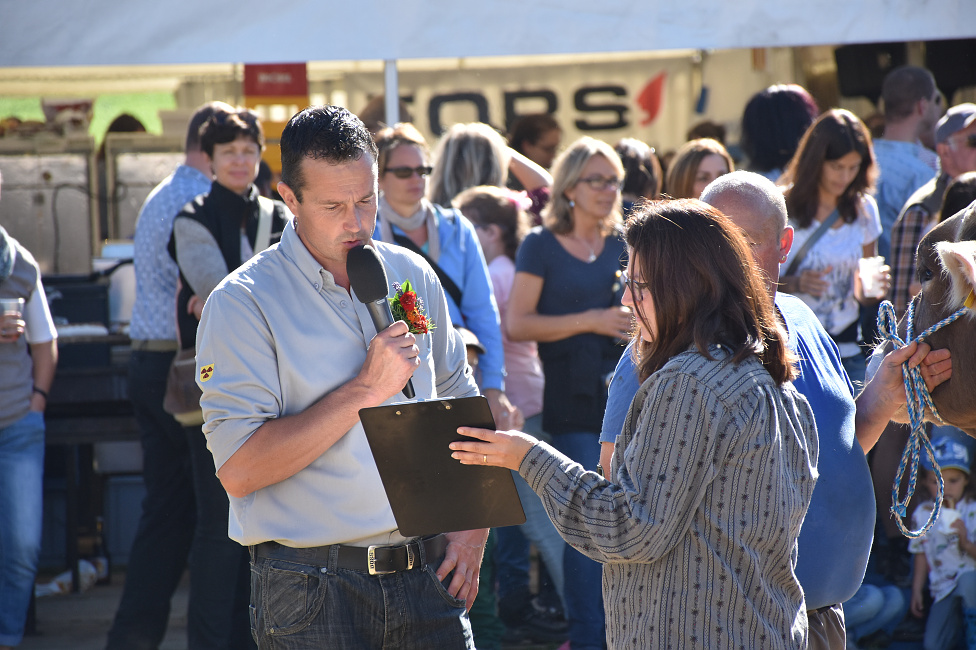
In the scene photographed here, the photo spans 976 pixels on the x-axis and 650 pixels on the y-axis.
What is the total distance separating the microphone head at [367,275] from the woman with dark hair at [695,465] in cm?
42

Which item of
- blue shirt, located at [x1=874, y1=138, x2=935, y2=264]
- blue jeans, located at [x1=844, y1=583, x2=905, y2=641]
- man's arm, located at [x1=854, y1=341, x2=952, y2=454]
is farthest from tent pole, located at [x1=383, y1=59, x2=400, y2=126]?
man's arm, located at [x1=854, y1=341, x2=952, y2=454]

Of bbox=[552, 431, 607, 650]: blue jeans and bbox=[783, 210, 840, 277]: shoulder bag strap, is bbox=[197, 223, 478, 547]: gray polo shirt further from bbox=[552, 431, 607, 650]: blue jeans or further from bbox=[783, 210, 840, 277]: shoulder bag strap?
bbox=[783, 210, 840, 277]: shoulder bag strap

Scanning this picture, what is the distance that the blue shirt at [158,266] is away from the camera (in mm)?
4727

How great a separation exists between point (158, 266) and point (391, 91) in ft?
5.66

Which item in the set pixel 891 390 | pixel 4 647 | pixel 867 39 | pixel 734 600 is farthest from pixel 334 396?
pixel 867 39

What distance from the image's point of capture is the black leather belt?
2.37 meters

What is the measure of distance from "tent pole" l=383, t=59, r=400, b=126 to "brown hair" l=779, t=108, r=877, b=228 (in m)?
2.17

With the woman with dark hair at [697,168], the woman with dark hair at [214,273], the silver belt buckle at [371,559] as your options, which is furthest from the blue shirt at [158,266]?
the silver belt buckle at [371,559]

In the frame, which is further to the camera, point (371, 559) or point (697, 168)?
point (697, 168)

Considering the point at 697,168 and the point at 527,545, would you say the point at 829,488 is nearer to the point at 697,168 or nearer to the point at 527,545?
the point at 697,168

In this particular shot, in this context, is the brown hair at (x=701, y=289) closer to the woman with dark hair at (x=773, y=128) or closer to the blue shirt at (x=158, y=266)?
the blue shirt at (x=158, y=266)

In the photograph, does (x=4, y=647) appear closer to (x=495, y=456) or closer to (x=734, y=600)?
(x=495, y=456)

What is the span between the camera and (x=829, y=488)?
8.27ft

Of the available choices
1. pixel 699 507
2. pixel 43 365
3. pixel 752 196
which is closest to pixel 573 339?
pixel 752 196
